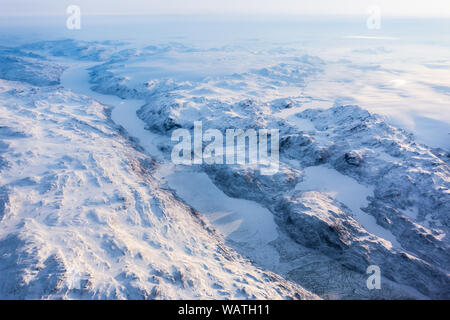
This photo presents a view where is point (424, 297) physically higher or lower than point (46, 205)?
lower

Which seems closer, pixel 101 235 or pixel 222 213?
pixel 101 235

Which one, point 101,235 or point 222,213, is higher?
point 101,235

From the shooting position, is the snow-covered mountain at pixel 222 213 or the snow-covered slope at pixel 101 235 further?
the snow-covered mountain at pixel 222 213

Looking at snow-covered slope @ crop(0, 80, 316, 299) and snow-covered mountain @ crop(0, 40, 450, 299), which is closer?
snow-covered slope @ crop(0, 80, 316, 299)

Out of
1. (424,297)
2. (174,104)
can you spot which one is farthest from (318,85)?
(424,297)

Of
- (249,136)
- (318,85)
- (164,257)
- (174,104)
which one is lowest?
(164,257)

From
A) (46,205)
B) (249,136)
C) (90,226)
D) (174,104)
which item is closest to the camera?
(90,226)
